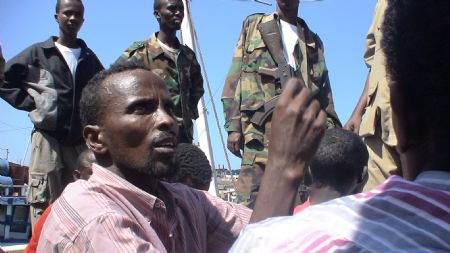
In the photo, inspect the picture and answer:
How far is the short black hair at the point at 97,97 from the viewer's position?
2326mm

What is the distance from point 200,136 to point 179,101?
14.1 feet

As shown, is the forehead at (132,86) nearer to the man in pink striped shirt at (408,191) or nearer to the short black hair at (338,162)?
the short black hair at (338,162)

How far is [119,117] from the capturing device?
2273 mm

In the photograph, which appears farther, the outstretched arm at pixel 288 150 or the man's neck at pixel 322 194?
the man's neck at pixel 322 194

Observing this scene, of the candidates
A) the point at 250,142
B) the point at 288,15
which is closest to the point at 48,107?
the point at 250,142

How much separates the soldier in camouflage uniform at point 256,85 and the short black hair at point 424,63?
3.48 meters

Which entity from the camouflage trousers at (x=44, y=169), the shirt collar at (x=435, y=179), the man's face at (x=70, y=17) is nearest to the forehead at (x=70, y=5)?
the man's face at (x=70, y=17)

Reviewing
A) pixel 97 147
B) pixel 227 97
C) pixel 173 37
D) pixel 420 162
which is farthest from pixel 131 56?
pixel 420 162

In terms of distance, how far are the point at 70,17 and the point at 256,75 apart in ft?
5.29

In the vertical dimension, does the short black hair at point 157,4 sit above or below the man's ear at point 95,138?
above

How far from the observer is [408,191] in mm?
957

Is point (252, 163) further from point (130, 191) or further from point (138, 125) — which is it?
point (130, 191)

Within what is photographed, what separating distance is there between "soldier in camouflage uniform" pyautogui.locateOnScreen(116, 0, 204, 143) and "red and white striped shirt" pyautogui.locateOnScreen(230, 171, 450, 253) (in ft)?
13.1

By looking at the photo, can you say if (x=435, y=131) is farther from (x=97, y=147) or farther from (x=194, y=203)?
(x=97, y=147)
